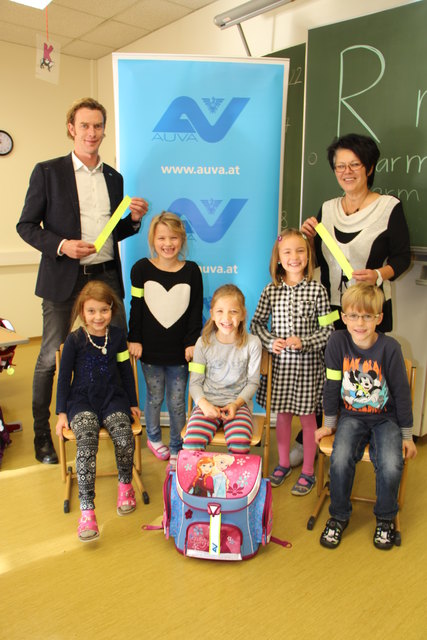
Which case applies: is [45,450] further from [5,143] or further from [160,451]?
[5,143]

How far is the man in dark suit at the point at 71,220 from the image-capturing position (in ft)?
8.59

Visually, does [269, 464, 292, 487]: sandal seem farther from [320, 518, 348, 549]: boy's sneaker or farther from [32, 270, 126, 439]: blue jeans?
[32, 270, 126, 439]: blue jeans

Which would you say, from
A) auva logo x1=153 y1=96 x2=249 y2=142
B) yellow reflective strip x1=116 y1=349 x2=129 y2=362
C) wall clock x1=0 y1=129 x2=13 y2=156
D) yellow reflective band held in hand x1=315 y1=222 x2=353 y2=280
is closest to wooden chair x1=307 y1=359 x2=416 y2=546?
yellow reflective band held in hand x1=315 y1=222 x2=353 y2=280

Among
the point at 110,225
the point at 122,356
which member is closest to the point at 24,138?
the point at 110,225

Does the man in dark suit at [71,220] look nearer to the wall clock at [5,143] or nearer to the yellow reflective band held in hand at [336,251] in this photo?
the yellow reflective band held in hand at [336,251]

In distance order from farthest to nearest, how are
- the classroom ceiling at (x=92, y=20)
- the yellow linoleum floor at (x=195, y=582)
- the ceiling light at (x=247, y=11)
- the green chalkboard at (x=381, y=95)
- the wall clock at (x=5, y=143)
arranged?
1. the wall clock at (x=5, y=143)
2. the classroom ceiling at (x=92, y=20)
3. the ceiling light at (x=247, y=11)
4. the green chalkboard at (x=381, y=95)
5. the yellow linoleum floor at (x=195, y=582)

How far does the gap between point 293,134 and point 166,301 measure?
1744 mm

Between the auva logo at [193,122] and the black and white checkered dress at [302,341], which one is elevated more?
the auva logo at [193,122]

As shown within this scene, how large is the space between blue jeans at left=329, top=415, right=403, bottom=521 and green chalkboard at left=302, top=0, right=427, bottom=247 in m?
1.18

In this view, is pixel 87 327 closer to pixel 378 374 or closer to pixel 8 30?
pixel 378 374

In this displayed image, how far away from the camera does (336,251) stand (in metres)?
2.40

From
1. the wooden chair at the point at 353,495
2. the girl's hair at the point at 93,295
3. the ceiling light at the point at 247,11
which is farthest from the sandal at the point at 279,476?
the ceiling light at the point at 247,11

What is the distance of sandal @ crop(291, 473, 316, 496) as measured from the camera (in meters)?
2.60

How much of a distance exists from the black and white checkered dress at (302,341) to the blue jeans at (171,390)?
52cm
